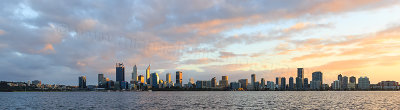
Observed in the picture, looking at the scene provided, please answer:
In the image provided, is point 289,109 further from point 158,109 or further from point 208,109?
point 158,109

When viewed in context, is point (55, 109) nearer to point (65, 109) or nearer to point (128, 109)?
point (65, 109)

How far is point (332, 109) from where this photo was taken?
109 meters

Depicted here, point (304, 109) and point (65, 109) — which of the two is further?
point (65, 109)

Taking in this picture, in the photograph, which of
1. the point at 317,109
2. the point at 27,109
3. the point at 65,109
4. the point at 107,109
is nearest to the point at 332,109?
the point at 317,109

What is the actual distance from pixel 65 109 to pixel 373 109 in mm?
104094

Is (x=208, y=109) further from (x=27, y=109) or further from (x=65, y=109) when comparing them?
(x=27, y=109)

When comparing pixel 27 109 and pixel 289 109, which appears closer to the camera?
pixel 289 109

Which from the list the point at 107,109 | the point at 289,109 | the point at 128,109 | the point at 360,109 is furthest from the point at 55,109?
the point at 360,109

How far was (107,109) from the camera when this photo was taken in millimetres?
111562

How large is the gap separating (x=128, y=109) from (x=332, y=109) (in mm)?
67548

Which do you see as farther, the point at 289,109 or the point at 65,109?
the point at 65,109

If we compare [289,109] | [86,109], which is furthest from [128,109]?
[289,109]

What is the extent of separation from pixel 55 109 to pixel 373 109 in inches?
4240

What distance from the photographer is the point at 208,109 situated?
108m
